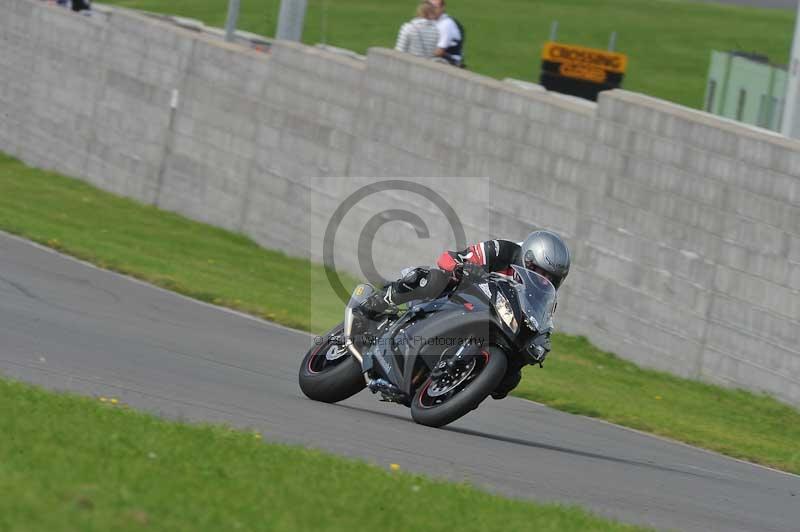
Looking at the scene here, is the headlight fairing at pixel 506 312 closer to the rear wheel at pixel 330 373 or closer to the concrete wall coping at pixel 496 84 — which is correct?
the rear wheel at pixel 330 373

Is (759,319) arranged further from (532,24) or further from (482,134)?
(532,24)

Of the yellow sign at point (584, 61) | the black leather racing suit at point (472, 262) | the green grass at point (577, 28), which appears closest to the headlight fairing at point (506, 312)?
the black leather racing suit at point (472, 262)

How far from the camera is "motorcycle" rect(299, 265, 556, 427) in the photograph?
9.50 meters

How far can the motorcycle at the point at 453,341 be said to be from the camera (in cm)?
950

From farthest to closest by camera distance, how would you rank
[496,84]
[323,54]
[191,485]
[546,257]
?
[323,54], [496,84], [546,257], [191,485]

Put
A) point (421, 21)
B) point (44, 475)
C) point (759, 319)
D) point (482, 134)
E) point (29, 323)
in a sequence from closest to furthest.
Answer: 1. point (44, 475)
2. point (29, 323)
3. point (759, 319)
4. point (482, 134)
5. point (421, 21)

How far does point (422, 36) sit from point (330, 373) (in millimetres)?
10802

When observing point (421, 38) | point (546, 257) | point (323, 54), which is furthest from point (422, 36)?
point (546, 257)

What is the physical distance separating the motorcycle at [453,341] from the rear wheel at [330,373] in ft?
0.09

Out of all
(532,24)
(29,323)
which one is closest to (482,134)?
(29,323)

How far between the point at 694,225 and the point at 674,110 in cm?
131

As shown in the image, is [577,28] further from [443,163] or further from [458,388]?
[458,388]

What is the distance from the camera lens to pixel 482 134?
18.6m

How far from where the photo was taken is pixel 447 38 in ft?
67.0
